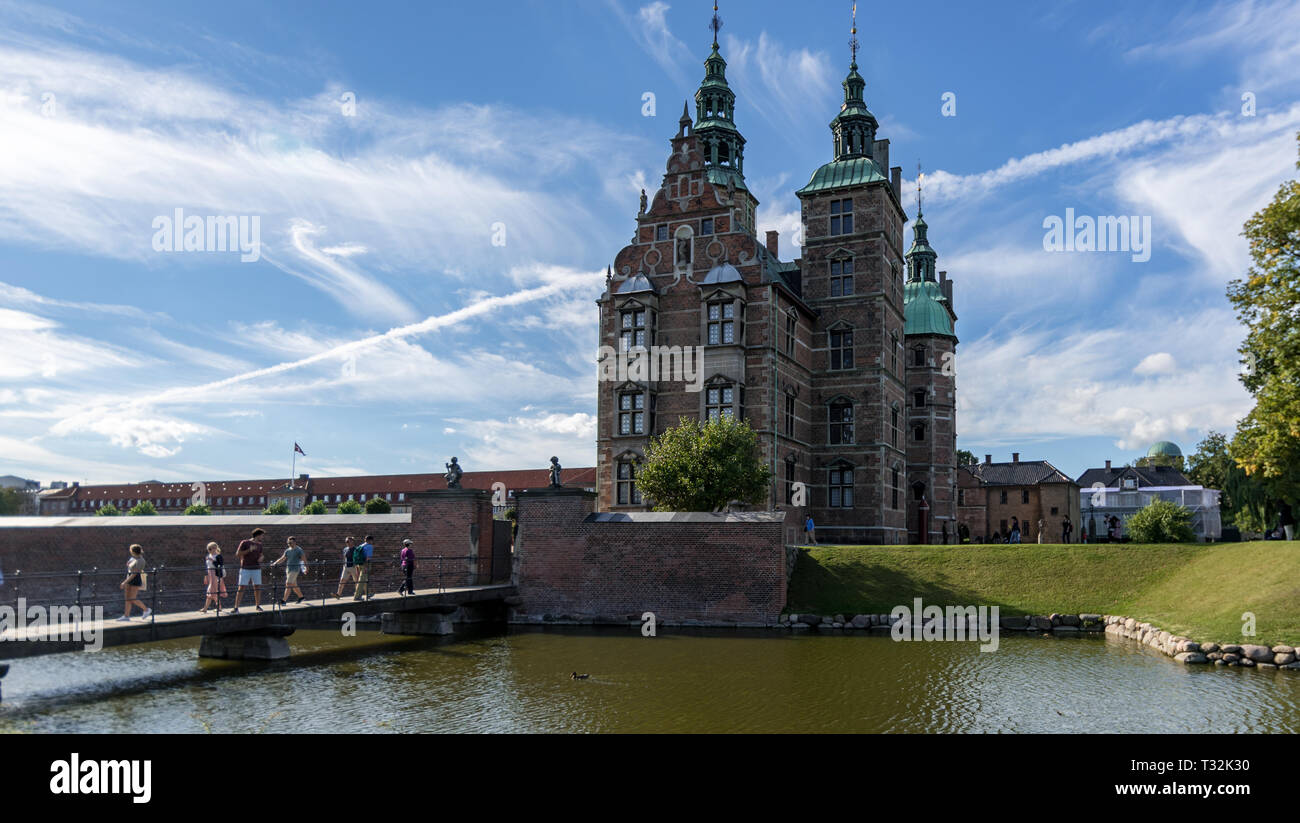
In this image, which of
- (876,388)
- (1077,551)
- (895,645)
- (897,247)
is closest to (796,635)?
(895,645)

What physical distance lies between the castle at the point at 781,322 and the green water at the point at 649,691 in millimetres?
16815

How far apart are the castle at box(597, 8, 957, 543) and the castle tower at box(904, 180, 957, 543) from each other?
1.73 meters

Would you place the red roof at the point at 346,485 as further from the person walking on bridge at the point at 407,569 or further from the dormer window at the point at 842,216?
the person walking on bridge at the point at 407,569

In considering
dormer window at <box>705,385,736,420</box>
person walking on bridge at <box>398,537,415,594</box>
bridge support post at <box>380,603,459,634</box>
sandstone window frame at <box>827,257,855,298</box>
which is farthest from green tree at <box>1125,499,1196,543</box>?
person walking on bridge at <box>398,537,415,594</box>

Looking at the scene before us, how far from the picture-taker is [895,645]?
72.5 feet

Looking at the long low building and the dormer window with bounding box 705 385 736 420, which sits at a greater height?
the dormer window with bounding box 705 385 736 420

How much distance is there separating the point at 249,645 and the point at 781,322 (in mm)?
25398

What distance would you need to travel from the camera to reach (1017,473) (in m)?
77.1

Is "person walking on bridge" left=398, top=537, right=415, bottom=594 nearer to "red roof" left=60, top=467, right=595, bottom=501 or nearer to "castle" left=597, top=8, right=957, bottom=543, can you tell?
"castle" left=597, top=8, right=957, bottom=543

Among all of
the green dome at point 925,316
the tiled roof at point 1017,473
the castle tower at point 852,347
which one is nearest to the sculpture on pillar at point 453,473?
the castle tower at point 852,347

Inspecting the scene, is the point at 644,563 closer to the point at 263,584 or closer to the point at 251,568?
the point at 251,568

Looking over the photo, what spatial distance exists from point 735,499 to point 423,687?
53.9 ft

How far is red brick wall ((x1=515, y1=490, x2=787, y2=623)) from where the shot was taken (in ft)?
87.1
